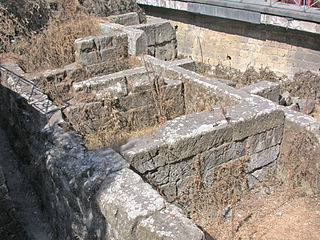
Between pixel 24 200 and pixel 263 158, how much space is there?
355 cm

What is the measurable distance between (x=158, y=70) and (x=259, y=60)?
3761 millimetres

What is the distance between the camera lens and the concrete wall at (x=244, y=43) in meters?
8.11

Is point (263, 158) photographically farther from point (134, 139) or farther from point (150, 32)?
point (150, 32)

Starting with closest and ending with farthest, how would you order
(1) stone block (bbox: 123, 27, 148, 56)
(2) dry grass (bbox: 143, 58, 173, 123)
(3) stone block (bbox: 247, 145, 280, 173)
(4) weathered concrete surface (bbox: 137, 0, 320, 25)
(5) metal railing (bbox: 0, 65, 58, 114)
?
1. (3) stone block (bbox: 247, 145, 280, 173)
2. (5) metal railing (bbox: 0, 65, 58, 114)
3. (2) dry grass (bbox: 143, 58, 173, 123)
4. (1) stone block (bbox: 123, 27, 148, 56)
5. (4) weathered concrete surface (bbox: 137, 0, 320, 25)

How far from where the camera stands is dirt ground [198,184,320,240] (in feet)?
12.8

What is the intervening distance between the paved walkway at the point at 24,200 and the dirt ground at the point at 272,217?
2321mm

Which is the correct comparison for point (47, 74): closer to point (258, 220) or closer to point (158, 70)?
point (158, 70)

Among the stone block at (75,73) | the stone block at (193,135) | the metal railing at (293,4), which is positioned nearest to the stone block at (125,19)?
the stone block at (75,73)

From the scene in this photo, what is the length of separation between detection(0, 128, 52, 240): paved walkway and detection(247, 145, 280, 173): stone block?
2828 millimetres

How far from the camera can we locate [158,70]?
657 cm

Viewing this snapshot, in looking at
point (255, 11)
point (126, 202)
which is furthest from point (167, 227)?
point (255, 11)

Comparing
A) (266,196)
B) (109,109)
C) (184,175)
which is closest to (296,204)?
(266,196)

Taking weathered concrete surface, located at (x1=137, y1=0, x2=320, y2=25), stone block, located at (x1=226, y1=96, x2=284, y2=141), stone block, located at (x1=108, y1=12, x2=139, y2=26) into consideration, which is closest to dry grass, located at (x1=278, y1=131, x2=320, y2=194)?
stone block, located at (x1=226, y1=96, x2=284, y2=141)

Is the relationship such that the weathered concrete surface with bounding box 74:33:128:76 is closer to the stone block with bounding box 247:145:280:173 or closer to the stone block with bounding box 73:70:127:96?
the stone block with bounding box 73:70:127:96
